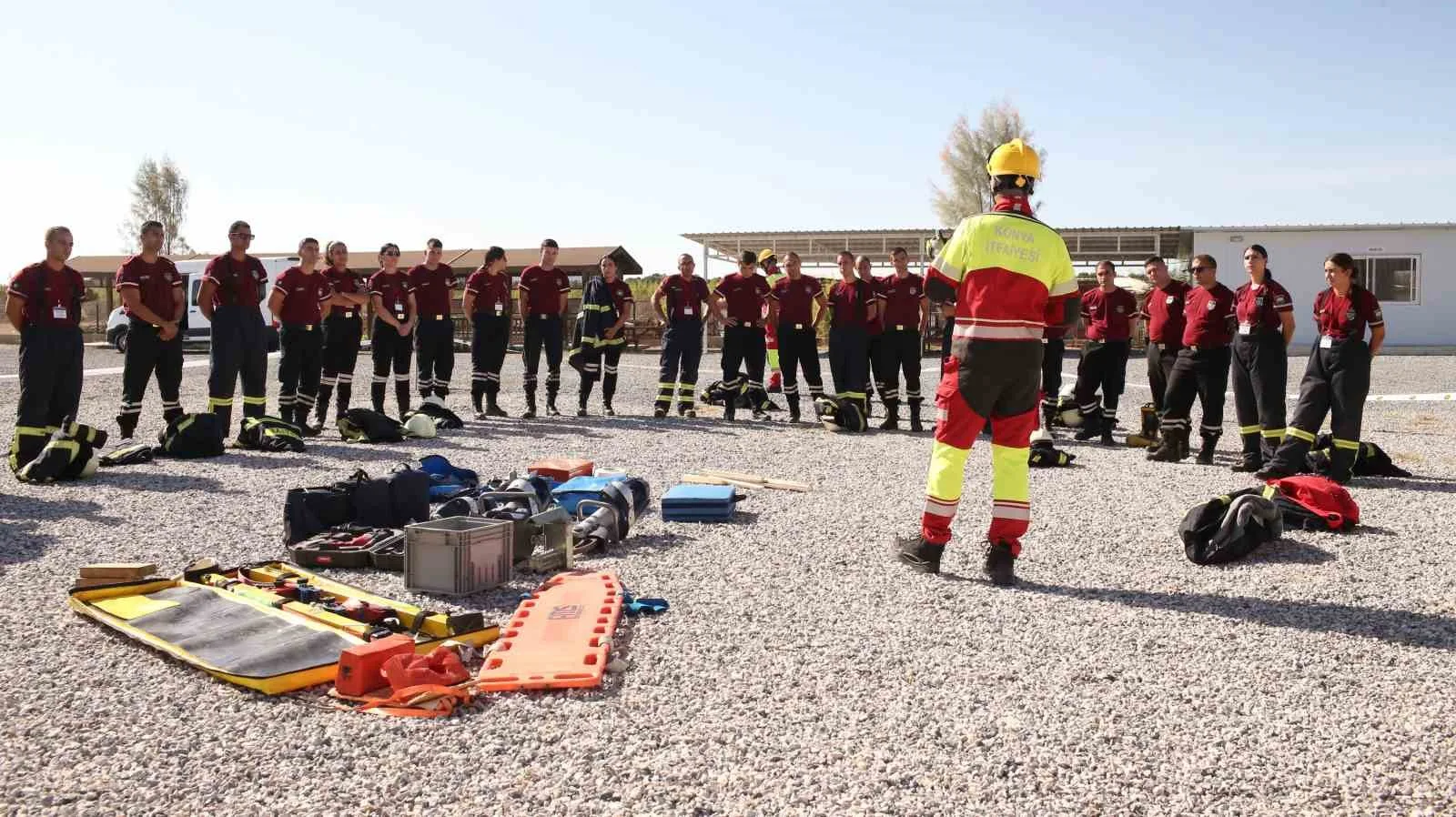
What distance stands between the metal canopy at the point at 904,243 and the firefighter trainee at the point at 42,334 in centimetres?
2307

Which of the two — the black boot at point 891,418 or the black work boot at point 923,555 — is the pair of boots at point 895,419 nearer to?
the black boot at point 891,418

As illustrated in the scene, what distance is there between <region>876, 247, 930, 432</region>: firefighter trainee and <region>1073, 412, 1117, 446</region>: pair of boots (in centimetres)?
182

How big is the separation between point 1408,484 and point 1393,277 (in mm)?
25170

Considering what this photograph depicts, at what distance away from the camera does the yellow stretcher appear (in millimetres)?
3775

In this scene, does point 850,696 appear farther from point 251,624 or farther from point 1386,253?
point 1386,253

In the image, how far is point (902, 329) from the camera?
12352 mm

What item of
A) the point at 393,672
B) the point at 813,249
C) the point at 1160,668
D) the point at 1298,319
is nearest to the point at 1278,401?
the point at 1160,668

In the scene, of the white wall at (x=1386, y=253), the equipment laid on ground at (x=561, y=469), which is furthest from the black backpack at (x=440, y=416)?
the white wall at (x=1386, y=253)

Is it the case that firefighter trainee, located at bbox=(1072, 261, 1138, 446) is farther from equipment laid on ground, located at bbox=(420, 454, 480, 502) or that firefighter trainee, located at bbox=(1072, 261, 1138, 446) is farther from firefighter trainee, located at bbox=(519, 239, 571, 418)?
equipment laid on ground, located at bbox=(420, 454, 480, 502)

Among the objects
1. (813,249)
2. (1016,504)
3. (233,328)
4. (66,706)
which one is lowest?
(66,706)

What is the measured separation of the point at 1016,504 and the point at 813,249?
1203 inches

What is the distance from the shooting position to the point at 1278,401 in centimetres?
888

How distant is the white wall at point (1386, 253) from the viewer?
1134 inches

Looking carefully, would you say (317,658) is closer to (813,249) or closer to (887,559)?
(887,559)
